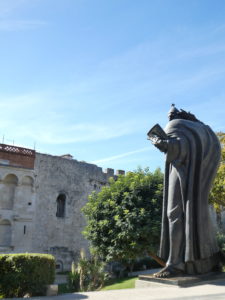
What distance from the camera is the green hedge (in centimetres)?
797

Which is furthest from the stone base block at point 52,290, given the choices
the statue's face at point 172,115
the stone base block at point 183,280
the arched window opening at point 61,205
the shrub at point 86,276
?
the arched window opening at point 61,205

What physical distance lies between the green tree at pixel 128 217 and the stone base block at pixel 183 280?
8.26m

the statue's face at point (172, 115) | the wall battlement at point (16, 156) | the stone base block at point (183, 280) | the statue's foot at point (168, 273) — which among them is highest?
the wall battlement at point (16, 156)

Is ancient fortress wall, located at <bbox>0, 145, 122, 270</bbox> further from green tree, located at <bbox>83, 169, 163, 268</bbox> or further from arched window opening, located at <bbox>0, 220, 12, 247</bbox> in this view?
green tree, located at <bbox>83, 169, 163, 268</bbox>

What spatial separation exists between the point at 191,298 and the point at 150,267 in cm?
1891

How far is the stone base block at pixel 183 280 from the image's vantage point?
5.15 m

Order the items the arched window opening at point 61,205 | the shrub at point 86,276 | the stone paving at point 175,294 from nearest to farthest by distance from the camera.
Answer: the stone paving at point 175,294
the shrub at point 86,276
the arched window opening at point 61,205

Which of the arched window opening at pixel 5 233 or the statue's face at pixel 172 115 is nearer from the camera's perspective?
the statue's face at pixel 172 115

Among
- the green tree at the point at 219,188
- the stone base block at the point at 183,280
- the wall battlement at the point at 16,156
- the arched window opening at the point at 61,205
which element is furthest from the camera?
the arched window opening at the point at 61,205

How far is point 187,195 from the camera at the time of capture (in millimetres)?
5852

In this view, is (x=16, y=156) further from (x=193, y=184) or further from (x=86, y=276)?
(x=193, y=184)

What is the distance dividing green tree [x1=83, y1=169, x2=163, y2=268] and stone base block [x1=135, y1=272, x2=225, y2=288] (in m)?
8.26

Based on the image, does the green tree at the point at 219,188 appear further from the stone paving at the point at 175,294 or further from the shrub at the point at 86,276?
the stone paving at the point at 175,294

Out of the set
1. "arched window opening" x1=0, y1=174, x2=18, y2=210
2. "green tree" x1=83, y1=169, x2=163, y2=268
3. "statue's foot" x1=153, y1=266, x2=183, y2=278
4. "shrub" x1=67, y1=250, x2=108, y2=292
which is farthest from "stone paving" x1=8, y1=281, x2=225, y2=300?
"arched window opening" x1=0, y1=174, x2=18, y2=210
